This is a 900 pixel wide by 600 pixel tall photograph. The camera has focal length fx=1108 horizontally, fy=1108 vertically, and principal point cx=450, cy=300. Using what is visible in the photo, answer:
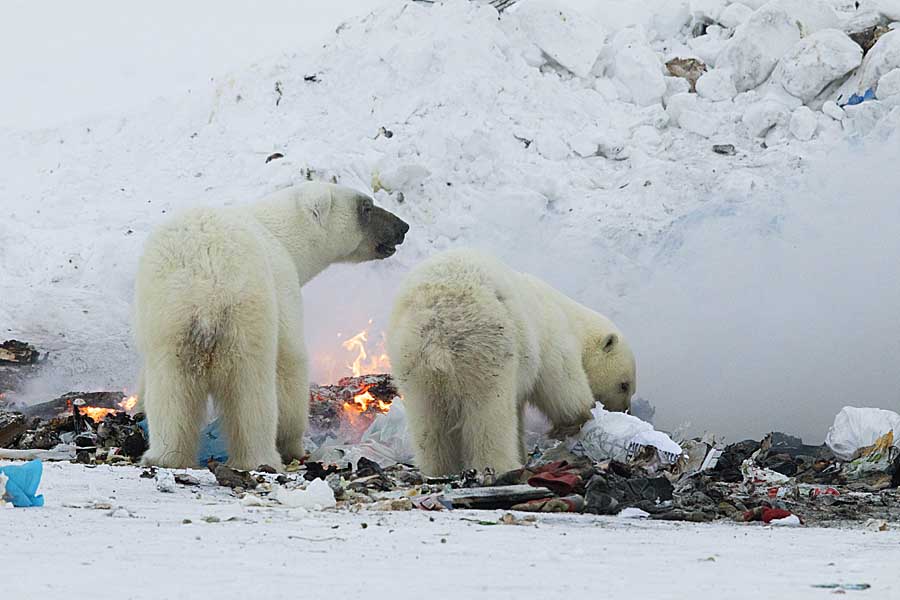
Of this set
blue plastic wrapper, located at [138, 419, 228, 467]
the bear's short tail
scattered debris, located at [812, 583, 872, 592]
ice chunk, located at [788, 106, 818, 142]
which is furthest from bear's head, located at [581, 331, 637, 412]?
ice chunk, located at [788, 106, 818, 142]

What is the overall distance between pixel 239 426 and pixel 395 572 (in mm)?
3462

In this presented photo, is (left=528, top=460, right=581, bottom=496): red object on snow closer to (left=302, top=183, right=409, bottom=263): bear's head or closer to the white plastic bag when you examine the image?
the white plastic bag

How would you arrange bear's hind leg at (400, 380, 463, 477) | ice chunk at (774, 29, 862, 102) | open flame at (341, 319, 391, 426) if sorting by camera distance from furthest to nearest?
ice chunk at (774, 29, 862, 102), open flame at (341, 319, 391, 426), bear's hind leg at (400, 380, 463, 477)

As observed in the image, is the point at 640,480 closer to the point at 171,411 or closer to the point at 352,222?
the point at 171,411

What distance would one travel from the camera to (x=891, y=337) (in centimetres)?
948

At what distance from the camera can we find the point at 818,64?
44.0 feet

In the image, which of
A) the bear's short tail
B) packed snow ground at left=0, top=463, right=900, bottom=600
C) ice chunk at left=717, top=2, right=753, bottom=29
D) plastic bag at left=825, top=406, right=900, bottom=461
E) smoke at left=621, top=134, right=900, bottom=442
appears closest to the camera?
packed snow ground at left=0, top=463, right=900, bottom=600

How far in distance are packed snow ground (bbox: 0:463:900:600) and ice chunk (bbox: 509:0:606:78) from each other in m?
11.0

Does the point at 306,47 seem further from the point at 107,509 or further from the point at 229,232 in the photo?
the point at 107,509

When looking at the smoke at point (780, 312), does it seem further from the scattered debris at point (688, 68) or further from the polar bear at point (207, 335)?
the polar bear at point (207, 335)

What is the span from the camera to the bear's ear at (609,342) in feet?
24.3

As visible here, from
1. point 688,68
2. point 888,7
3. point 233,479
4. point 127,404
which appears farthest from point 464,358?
point 888,7

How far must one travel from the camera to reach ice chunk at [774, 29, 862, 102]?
13.4m

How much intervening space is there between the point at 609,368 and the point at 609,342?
0.18 metres
